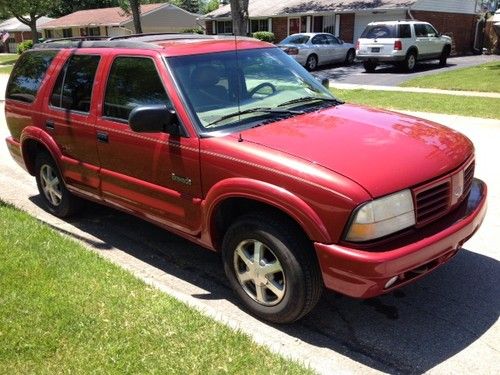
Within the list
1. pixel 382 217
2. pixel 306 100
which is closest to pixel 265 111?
pixel 306 100

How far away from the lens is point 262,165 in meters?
3.44

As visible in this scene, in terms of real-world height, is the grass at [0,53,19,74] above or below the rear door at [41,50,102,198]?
below

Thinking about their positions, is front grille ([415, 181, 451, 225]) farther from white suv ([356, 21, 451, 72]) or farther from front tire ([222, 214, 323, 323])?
white suv ([356, 21, 451, 72])

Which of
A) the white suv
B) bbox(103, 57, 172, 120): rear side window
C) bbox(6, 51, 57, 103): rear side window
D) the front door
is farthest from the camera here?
the white suv

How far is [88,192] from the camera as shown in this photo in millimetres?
5160

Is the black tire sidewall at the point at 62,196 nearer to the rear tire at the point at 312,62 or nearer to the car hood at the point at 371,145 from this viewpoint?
the car hood at the point at 371,145

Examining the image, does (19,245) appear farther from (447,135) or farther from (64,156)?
(447,135)

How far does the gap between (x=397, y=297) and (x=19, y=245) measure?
3214mm

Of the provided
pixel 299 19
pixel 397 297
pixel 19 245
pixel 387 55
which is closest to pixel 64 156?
pixel 19 245

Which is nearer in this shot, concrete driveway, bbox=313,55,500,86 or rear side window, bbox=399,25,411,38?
concrete driveway, bbox=313,55,500,86

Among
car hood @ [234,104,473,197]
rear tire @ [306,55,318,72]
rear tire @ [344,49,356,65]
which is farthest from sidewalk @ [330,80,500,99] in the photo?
car hood @ [234,104,473,197]

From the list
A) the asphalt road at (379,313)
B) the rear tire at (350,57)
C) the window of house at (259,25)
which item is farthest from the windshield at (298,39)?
the asphalt road at (379,313)

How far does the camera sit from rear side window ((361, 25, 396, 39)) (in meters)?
21.3

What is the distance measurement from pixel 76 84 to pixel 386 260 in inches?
135
